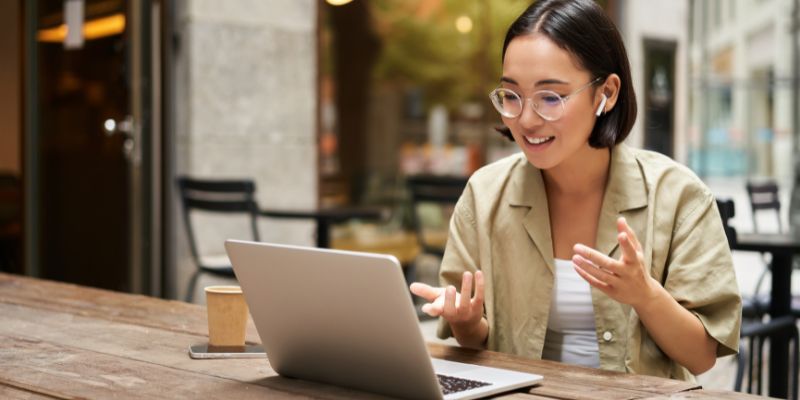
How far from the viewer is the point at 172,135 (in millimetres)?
6035

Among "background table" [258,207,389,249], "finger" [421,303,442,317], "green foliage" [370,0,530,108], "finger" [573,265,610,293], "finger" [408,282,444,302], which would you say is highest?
"green foliage" [370,0,530,108]

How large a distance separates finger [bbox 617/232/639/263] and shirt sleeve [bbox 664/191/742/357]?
301mm

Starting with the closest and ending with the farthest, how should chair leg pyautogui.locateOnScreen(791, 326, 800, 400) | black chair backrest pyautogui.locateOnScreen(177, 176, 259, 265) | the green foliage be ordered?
chair leg pyautogui.locateOnScreen(791, 326, 800, 400) < black chair backrest pyautogui.locateOnScreen(177, 176, 259, 265) < the green foliage

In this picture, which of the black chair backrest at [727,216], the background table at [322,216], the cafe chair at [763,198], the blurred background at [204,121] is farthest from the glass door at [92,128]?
the black chair backrest at [727,216]

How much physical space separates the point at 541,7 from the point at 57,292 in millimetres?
1337

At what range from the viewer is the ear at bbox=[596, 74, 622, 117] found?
6.73ft

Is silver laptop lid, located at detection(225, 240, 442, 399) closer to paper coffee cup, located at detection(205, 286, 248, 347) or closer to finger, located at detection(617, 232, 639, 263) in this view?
paper coffee cup, located at detection(205, 286, 248, 347)

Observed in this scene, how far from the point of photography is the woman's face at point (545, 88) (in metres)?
1.96

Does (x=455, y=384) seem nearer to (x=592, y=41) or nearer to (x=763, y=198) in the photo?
(x=592, y=41)

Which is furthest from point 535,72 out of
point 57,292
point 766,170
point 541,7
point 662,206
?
point 766,170

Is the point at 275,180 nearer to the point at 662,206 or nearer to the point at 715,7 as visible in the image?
the point at 662,206

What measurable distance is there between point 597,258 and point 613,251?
47 centimetres

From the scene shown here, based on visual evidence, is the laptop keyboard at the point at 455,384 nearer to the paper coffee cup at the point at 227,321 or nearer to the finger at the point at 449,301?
the finger at the point at 449,301

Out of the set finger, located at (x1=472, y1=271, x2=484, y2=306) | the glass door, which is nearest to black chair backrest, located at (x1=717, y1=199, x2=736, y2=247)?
finger, located at (x1=472, y1=271, x2=484, y2=306)
